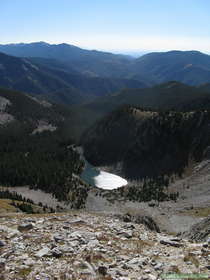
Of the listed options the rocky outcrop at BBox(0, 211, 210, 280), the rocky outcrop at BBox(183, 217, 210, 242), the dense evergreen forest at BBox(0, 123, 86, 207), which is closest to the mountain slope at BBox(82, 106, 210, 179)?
the dense evergreen forest at BBox(0, 123, 86, 207)

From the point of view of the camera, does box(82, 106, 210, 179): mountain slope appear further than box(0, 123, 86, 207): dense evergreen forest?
Yes

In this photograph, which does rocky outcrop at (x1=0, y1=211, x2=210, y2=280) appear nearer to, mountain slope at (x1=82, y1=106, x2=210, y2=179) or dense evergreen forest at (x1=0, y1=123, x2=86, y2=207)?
dense evergreen forest at (x1=0, y1=123, x2=86, y2=207)

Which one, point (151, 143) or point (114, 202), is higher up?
point (151, 143)

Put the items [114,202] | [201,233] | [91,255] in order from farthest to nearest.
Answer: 1. [114,202]
2. [201,233]
3. [91,255]

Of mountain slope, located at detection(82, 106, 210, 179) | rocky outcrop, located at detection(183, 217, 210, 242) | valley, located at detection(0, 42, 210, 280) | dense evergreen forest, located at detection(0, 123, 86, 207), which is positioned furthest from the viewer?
mountain slope, located at detection(82, 106, 210, 179)

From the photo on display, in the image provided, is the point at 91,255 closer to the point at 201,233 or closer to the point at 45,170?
the point at 201,233

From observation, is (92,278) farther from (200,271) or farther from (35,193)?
(35,193)

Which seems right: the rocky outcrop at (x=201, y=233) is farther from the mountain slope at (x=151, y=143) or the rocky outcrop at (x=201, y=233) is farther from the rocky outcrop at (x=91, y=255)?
the mountain slope at (x=151, y=143)

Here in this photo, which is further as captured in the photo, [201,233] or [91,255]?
[201,233]

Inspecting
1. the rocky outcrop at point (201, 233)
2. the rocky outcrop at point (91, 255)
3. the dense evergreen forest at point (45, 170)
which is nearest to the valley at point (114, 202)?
the rocky outcrop at point (91, 255)

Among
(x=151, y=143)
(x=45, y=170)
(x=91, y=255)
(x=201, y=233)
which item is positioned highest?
(x=151, y=143)

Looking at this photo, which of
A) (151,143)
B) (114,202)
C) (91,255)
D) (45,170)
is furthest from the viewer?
(151,143)

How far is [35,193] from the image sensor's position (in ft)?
405

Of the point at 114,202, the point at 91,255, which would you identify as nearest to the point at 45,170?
the point at 114,202
